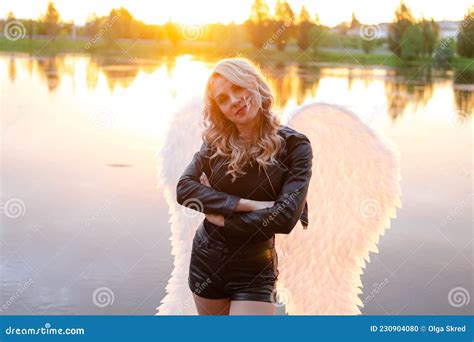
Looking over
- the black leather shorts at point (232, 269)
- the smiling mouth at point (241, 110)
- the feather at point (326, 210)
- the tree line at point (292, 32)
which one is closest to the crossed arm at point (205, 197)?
the black leather shorts at point (232, 269)

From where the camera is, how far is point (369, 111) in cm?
352

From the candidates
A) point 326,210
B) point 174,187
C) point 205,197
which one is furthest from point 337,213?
point 205,197

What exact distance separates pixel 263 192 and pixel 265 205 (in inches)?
2.5

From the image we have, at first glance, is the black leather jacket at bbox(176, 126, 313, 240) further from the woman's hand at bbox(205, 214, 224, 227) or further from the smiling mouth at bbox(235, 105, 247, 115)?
the smiling mouth at bbox(235, 105, 247, 115)

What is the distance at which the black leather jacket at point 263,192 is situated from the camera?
2562 millimetres

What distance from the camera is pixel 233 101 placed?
2.59 metres

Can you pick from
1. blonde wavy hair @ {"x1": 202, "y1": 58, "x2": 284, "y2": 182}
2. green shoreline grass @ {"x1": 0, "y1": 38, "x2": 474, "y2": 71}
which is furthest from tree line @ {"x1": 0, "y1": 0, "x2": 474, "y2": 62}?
blonde wavy hair @ {"x1": 202, "y1": 58, "x2": 284, "y2": 182}

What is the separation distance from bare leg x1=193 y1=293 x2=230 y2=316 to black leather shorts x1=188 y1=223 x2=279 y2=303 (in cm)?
2

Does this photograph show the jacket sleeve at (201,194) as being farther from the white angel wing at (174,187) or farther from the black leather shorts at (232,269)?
the white angel wing at (174,187)

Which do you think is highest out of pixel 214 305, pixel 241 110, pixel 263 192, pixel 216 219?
pixel 241 110

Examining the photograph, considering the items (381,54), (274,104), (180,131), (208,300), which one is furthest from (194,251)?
A: (381,54)

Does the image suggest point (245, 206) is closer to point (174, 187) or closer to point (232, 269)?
point (232, 269)

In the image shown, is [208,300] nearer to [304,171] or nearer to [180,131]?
[304,171]
